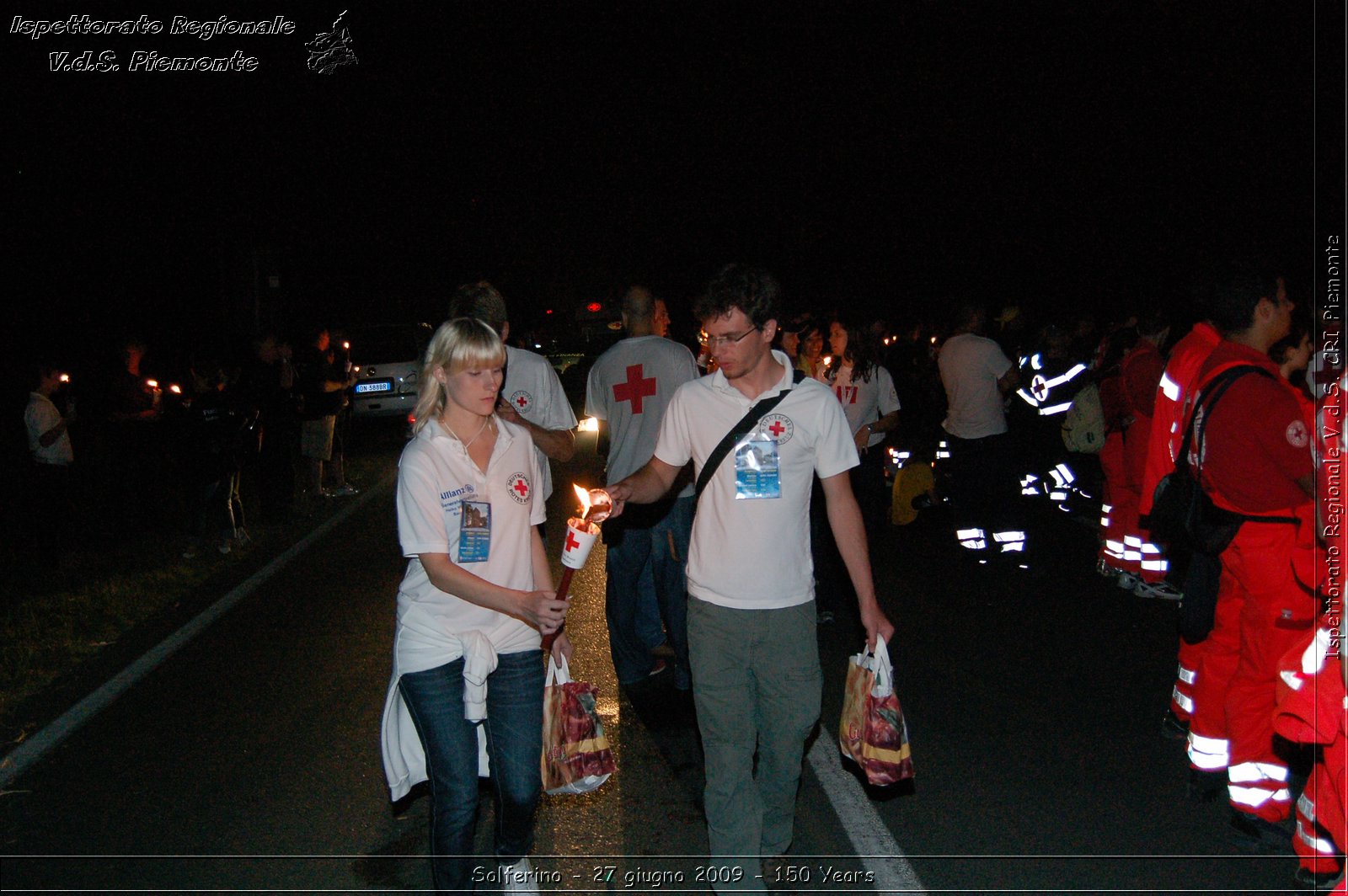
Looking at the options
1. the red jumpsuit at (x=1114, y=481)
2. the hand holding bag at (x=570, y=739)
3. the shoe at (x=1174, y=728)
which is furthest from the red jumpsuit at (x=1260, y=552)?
the red jumpsuit at (x=1114, y=481)

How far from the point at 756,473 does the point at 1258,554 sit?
211 centimetres

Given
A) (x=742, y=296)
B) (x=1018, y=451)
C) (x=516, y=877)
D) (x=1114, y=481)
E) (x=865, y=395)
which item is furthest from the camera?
(x=1018, y=451)

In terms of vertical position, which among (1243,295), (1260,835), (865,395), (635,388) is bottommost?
(1260,835)

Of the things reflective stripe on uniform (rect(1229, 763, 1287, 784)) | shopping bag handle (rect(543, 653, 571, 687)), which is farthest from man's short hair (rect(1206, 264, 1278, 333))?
shopping bag handle (rect(543, 653, 571, 687))

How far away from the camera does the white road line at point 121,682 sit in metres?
5.68

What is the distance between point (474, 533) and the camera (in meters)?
3.71

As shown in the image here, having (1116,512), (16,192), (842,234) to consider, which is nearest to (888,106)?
(842,234)

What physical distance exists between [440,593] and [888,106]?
2497 cm

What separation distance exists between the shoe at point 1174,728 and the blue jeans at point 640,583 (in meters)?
2.39

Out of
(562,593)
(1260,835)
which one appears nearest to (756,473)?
(562,593)

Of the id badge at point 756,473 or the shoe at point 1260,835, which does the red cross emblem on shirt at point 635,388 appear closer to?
the id badge at point 756,473

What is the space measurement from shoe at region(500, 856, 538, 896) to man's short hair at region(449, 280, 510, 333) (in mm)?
2429

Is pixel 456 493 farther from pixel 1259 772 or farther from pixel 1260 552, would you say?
pixel 1259 772

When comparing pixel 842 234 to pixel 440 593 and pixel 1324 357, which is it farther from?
pixel 440 593
